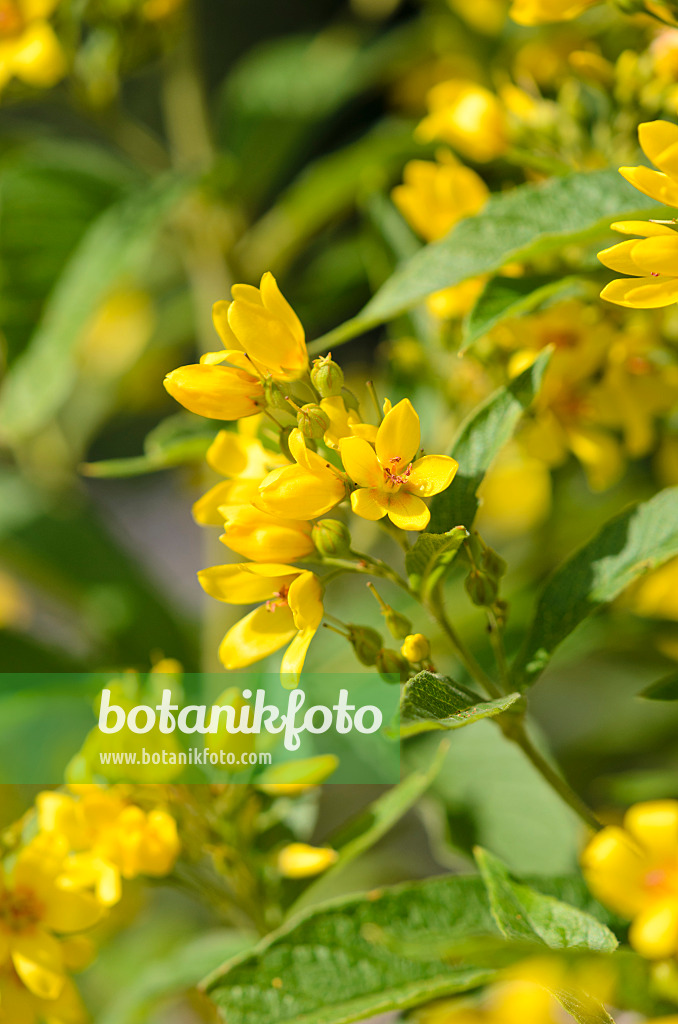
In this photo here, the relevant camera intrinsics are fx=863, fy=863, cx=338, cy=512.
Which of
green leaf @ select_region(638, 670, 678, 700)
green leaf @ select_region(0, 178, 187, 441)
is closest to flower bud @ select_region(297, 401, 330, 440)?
green leaf @ select_region(638, 670, 678, 700)

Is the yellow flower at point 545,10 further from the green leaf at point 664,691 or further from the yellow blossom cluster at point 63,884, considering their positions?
the yellow blossom cluster at point 63,884

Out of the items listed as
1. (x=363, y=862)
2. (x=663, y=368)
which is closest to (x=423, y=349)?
(x=663, y=368)

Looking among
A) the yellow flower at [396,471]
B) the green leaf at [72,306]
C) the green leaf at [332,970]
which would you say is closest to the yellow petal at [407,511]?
the yellow flower at [396,471]

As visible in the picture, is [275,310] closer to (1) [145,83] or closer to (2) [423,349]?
(2) [423,349]

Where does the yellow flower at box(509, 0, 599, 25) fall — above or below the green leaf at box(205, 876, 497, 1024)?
above

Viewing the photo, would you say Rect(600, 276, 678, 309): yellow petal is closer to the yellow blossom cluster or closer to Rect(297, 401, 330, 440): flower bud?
Rect(297, 401, 330, 440): flower bud

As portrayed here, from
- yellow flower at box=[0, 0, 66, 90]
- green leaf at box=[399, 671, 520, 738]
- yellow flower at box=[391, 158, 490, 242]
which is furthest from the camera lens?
yellow flower at box=[0, 0, 66, 90]

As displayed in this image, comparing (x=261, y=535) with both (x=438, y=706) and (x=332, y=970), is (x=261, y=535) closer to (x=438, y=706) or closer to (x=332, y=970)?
(x=438, y=706)
